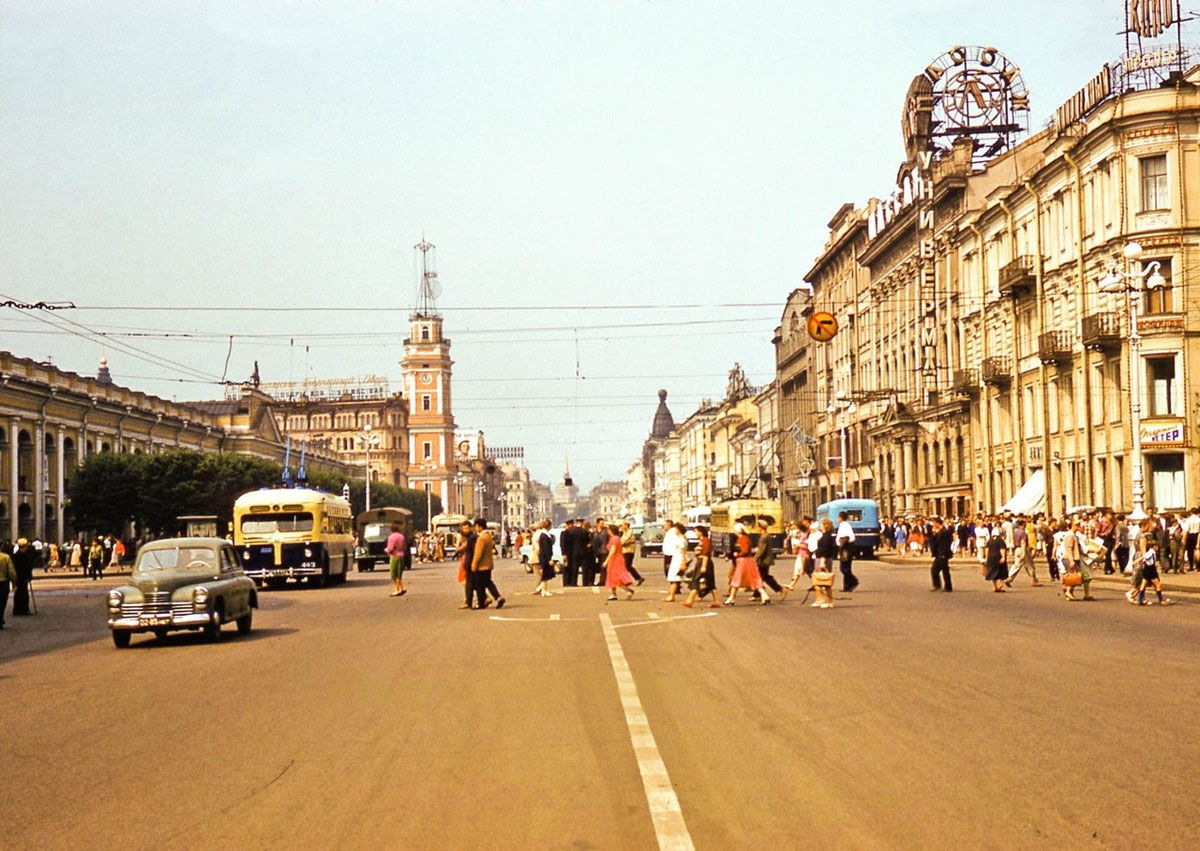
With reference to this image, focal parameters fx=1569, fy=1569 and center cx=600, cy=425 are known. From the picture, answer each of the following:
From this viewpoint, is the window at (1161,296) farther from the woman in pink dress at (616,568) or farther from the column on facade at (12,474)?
the column on facade at (12,474)

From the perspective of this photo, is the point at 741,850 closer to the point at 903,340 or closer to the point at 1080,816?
Result: the point at 1080,816

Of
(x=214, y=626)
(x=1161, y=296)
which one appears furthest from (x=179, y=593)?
(x=1161, y=296)

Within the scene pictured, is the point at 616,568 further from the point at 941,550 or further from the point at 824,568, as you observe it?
the point at 941,550

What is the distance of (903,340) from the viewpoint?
85500mm

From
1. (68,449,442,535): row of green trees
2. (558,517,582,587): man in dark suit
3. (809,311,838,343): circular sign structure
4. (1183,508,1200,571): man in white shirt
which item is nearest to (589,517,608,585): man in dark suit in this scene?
(558,517,582,587): man in dark suit

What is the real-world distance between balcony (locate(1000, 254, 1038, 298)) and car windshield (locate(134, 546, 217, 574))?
43.7 metres

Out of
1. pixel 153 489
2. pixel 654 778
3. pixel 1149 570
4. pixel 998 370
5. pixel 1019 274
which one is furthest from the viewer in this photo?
pixel 153 489

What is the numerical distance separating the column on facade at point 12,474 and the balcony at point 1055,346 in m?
52.5

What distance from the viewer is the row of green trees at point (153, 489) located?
3287 inches

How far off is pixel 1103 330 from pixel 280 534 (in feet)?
91.8

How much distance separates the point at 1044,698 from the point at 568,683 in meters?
4.66

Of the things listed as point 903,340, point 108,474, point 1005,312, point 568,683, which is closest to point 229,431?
point 108,474

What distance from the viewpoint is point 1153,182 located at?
5228 cm

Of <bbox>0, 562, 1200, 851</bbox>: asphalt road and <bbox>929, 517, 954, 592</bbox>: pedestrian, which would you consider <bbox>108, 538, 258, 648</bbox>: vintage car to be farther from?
<bbox>929, 517, 954, 592</bbox>: pedestrian
